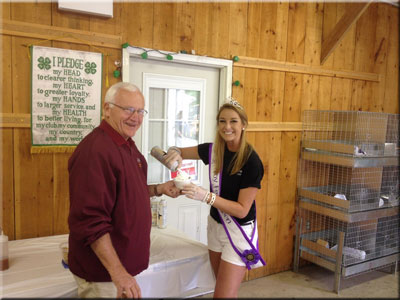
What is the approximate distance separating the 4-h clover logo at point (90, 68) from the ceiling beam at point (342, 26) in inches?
97.7

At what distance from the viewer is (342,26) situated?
3.40m

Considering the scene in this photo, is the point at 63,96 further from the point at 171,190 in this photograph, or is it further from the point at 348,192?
the point at 348,192

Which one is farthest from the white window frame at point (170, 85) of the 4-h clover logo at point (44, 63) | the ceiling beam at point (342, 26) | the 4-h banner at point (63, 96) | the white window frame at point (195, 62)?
the ceiling beam at point (342, 26)

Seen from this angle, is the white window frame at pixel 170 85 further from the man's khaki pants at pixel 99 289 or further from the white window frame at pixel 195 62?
the man's khaki pants at pixel 99 289

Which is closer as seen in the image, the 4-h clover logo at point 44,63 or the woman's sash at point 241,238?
the woman's sash at point 241,238

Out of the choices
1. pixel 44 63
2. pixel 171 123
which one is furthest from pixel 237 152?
pixel 44 63

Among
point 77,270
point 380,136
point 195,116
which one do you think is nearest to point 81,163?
point 77,270

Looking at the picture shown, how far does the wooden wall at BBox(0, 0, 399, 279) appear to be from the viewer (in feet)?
7.36

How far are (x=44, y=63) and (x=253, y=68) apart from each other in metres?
1.89

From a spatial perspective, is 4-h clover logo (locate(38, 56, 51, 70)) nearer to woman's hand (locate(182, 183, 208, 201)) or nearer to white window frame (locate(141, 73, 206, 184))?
white window frame (locate(141, 73, 206, 184))

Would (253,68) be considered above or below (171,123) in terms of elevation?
above

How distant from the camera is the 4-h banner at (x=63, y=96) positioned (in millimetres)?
2277

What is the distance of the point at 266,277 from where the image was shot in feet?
11.7

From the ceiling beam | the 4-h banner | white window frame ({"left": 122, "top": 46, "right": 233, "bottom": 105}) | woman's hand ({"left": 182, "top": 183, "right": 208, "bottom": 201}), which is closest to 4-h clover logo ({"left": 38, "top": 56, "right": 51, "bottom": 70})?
the 4-h banner
